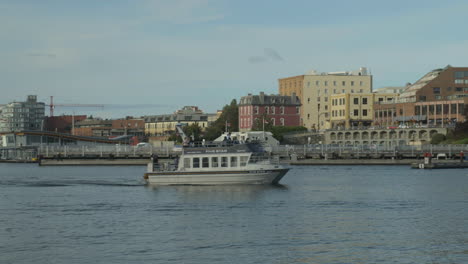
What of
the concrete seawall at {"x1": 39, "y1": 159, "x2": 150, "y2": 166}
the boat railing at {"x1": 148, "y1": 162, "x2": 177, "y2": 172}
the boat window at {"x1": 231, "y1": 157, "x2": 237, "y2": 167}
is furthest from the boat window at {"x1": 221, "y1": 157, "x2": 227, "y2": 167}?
the concrete seawall at {"x1": 39, "y1": 159, "x2": 150, "y2": 166}

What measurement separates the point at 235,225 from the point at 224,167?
29.4 m

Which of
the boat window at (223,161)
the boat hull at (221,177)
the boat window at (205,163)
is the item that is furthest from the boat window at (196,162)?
the boat window at (223,161)

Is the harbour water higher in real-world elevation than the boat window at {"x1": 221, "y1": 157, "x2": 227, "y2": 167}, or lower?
lower

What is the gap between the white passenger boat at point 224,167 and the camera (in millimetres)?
87125

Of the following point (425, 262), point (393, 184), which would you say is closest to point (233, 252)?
point (425, 262)

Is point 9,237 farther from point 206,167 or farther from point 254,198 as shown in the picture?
point 206,167

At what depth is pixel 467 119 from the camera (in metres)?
189

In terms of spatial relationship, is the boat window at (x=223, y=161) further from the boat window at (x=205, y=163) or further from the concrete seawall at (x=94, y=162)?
the concrete seawall at (x=94, y=162)

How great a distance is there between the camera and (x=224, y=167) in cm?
8769

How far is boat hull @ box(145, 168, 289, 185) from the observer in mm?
87188

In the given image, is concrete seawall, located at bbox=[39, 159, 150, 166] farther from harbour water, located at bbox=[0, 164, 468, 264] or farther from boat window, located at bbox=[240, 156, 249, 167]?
boat window, located at bbox=[240, 156, 249, 167]

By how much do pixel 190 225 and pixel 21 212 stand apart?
16.8 meters

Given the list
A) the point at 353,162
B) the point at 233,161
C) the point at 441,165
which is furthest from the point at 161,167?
the point at 353,162

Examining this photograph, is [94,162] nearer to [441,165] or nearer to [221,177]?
[441,165]
